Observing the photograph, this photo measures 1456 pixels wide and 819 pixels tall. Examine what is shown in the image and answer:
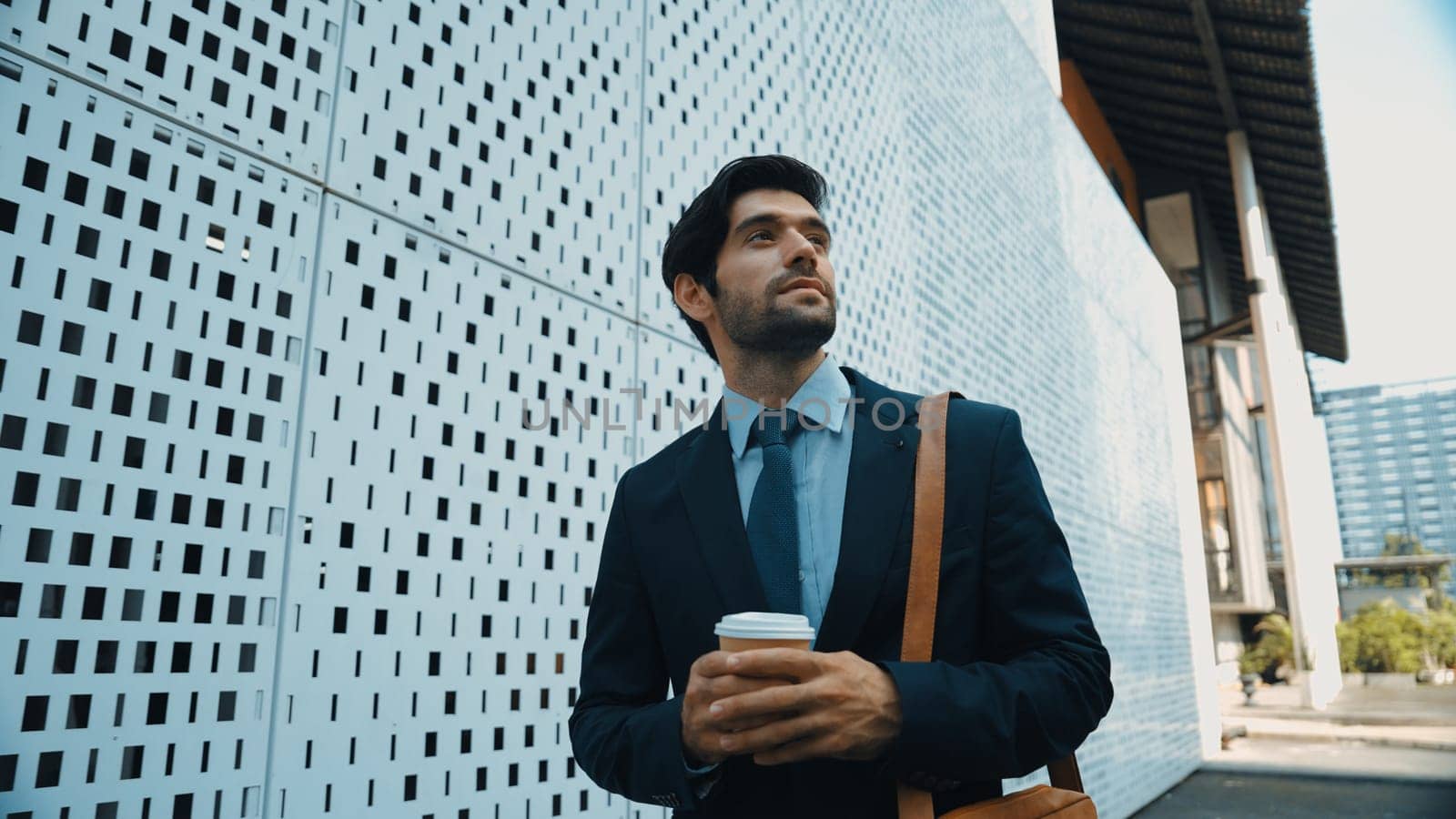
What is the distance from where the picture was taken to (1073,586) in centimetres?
142

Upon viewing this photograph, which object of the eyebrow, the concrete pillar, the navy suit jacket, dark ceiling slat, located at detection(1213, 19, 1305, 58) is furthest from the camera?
the concrete pillar

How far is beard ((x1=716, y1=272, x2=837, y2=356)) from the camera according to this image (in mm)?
1646

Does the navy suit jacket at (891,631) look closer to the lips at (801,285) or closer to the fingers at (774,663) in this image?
the fingers at (774,663)

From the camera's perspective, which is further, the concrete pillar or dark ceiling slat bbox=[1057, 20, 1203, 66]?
the concrete pillar

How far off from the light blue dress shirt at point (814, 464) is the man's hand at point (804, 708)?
278 millimetres

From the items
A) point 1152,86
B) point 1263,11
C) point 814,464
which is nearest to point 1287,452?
point 1152,86

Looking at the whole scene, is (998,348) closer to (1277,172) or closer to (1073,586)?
(1073,586)

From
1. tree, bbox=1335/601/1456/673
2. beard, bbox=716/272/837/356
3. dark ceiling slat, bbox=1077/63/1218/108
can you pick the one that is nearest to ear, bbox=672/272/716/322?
beard, bbox=716/272/837/356

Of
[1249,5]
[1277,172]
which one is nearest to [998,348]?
[1249,5]

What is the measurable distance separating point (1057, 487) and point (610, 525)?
6990 mm

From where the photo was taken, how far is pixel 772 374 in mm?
1737

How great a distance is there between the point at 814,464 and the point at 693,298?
0.51 m

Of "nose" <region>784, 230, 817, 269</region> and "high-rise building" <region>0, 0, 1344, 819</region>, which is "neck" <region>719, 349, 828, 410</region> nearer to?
"nose" <region>784, 230, 817, 269</region>

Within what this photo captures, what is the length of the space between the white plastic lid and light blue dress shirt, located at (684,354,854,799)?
283 mm
